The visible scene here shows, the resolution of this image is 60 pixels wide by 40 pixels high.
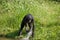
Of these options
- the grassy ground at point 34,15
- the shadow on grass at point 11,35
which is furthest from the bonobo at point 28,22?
the grassy ground at point 34,15

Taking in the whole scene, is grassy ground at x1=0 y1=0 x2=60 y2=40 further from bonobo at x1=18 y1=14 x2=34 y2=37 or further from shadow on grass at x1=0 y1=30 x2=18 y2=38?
bonobo at x1=18 y1=14 x2=34 y2=37

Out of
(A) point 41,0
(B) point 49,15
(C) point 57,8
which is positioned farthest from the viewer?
(A) point 41,0

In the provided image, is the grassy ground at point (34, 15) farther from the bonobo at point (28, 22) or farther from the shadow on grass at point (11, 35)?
the bonobo at point (28, 22)

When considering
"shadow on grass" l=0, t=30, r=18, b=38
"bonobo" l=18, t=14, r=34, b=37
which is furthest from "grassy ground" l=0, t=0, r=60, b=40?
"bonobo" l=18, t=14, r=34, b=37

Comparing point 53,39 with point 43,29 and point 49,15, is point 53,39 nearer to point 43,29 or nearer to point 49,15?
point 43,29

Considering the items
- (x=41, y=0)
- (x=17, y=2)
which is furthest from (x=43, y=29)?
(x=41, y=0)

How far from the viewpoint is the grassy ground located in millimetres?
9234

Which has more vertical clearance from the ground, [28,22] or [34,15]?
[28,22]

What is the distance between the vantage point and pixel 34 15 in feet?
36.0

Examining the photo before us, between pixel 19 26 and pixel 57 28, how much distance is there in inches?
67.7

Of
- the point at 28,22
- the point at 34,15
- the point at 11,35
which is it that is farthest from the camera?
the point at 34,15

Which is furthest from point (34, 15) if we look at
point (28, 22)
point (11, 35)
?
point (11, 35)

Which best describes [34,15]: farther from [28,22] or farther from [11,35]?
[11,35]

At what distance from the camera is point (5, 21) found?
10008mm
